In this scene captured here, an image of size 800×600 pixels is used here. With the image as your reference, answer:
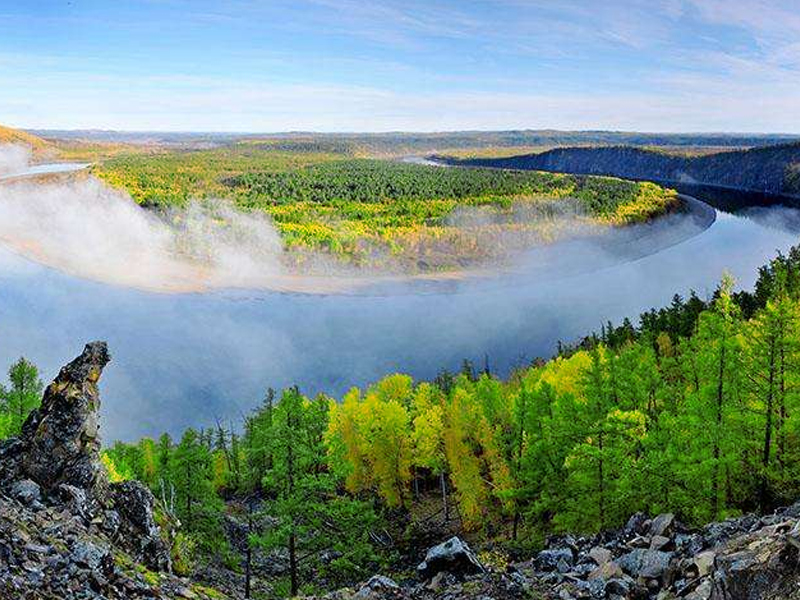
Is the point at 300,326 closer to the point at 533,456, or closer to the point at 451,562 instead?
the point at 533,456

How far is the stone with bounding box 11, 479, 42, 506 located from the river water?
73555 millimetres

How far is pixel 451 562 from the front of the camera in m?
22.2

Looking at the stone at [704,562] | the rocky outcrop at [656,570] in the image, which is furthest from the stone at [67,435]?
the stone at [704,562]

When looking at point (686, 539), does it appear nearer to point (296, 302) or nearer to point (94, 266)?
point (296, 302)

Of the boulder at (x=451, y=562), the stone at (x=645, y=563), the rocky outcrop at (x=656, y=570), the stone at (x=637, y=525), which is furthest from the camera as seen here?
the stone at (x=637, y=525)

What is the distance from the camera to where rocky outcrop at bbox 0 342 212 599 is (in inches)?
565

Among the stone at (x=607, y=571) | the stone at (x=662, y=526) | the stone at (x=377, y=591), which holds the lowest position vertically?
the stone at (x=377, y=591)

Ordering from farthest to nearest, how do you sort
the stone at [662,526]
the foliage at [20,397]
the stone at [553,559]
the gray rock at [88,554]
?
1. the foliage at [20,397]
2. the stone at [662,526]
3. the stone at [553,559]
4. the gray rock at [88,554]

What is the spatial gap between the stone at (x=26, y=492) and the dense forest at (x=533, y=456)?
4817mm

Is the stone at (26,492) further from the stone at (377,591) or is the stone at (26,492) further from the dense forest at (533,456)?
the stone at (377,591)

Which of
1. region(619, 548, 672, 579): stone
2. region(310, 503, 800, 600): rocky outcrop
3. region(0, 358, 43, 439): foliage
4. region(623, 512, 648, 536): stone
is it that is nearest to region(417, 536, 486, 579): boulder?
region(310, 503, 800, 600): rocky outcrop

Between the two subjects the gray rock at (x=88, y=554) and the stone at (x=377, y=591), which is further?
the stone at (x=377, y=591)

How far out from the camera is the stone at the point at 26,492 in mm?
17688

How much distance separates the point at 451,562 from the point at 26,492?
12.2m
